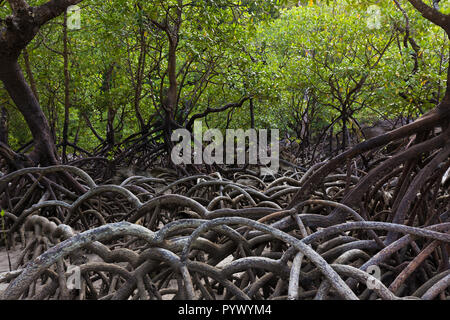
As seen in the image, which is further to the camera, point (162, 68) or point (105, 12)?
point (162, 68)

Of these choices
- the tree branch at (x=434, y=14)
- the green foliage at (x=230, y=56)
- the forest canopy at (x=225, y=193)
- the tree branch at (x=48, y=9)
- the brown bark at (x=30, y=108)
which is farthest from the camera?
the green foliage at (x=230, y=56)

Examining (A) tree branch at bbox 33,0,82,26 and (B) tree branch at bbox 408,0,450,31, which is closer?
(B) tree branch at bbox 408,0,450,31

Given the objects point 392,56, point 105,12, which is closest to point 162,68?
point 105,12

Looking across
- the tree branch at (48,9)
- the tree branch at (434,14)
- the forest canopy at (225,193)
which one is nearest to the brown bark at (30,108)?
the forest canopy at (225,193)

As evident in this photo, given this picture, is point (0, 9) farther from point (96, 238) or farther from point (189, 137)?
point (96, 238)

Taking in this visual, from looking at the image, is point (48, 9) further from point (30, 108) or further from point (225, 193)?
point (225, 193)

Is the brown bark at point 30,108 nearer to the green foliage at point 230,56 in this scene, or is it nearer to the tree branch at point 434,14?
the green foliage at point 230,56

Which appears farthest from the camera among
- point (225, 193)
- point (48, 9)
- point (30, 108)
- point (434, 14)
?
point (225, 193)

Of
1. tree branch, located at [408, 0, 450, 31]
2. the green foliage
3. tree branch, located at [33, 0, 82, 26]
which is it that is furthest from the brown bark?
tree branch, located at [408, 0, 450, 31]

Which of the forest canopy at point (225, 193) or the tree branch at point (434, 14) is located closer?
the forest canopy at point (225, 193)

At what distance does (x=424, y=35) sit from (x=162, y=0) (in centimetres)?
385

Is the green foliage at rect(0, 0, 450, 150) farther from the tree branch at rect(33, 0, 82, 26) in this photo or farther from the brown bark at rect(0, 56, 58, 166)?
the brown bark at rect(0, 56, 58, 166)

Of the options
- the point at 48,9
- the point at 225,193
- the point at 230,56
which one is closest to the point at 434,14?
the point at 225,193
